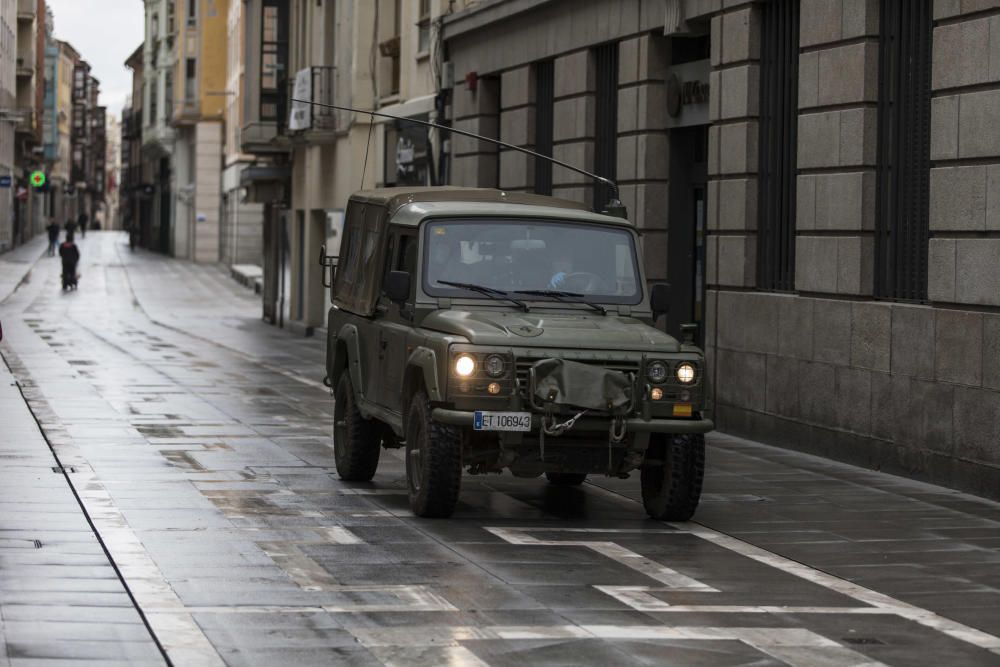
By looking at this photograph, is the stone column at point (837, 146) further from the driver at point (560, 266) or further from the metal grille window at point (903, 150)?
the driver at point (560, 266)

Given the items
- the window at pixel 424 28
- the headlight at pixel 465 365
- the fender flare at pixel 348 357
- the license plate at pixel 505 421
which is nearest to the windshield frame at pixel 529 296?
the headlight at pixel 465 365

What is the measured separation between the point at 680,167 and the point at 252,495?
390 inches

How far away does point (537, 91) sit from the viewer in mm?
26812

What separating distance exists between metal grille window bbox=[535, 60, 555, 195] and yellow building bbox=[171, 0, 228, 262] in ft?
189

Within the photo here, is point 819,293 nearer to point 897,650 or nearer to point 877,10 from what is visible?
point 877,10

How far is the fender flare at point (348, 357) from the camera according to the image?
47.5ft

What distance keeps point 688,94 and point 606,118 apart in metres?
2.47

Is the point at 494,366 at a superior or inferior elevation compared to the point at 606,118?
inferior

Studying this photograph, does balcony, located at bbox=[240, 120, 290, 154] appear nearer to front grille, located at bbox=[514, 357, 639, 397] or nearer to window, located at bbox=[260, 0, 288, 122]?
window, located at bbox=[260, 0, 288, 122]

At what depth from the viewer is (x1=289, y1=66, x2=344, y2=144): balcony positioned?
3962 cm

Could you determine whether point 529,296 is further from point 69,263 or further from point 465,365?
point 69,263

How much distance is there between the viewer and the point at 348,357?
14945 mm

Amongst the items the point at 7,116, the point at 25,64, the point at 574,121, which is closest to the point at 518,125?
the point at 574,121

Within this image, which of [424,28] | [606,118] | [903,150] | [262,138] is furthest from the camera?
[262,138]
